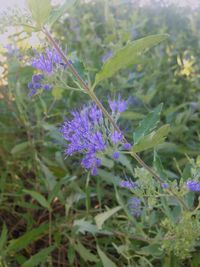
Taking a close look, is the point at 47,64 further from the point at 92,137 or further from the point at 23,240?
the point at 23,240

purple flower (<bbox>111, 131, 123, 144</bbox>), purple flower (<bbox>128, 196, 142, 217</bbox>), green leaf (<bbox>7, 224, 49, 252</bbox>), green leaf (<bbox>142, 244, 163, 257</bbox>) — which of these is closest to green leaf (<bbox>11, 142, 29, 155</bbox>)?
A: green leaf (<bbox>7, 224, 49, 252</bbox>)

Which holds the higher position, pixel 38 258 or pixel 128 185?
pixel 128 185

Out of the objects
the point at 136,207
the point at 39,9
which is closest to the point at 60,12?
the point at 39,9

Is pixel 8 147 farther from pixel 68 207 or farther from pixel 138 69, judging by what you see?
pixel 138 69

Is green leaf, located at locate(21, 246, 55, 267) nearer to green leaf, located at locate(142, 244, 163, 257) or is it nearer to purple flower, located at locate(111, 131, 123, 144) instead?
green leaf, located at locate(142, 244, 163, 257)

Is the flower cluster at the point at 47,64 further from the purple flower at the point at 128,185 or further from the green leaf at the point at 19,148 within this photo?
the green leaf at the point at 19,148

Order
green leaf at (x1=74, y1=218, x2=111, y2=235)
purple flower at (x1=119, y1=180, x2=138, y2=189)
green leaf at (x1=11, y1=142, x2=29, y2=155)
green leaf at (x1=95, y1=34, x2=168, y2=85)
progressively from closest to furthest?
green leaf at (x1=95, y1=34, x2=168, y2=85) < purple flower at (x1=119, y1=180, x2=138, y2=189) < green leaf at (x1=74, y1=218, x2=111, y2=235) < green leaf at (x1=11, y1=142, x2=29, y2=155)

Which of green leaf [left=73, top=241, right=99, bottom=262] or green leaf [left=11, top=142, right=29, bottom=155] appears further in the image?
green leaf [left=11, top=142, right=29, bottom=155]
